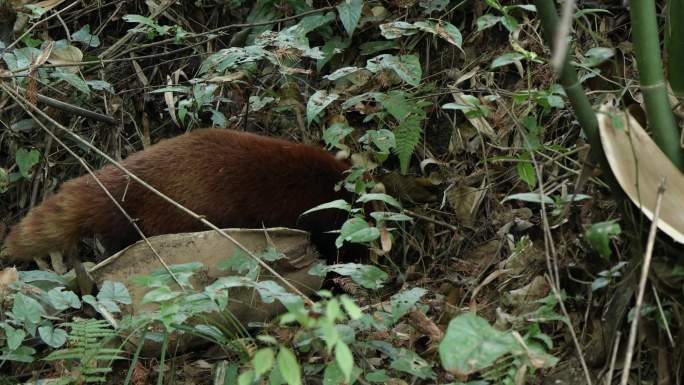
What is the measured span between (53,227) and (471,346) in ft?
6.90

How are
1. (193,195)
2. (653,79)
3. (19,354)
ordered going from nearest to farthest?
(653,79) → (19,354) → (193,195)

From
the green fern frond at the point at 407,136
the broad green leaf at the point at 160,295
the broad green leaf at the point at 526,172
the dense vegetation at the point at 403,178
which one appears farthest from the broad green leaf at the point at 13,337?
the broad green leaf at the point at 526,172

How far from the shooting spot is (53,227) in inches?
135

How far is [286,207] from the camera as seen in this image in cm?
350

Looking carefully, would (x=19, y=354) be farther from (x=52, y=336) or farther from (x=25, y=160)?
(x=25, y=160)

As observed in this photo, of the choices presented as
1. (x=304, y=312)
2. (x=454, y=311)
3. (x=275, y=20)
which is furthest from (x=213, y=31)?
(x=304, y=312)

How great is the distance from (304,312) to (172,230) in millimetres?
1799

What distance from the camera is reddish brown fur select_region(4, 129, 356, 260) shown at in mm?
3389

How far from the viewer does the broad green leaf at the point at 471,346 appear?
1868 millimetres

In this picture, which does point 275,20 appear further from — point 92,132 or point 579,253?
point 579,253

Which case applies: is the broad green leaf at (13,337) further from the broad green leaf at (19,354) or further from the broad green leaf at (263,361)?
the broad green leaf at (263,361)

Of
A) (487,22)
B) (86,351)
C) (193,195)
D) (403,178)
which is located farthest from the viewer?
(403,178)

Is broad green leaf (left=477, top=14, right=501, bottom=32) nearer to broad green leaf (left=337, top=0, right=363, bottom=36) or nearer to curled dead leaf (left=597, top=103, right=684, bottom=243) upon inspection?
broad green leaf (left=337, top=0, right=363, bottom=36)

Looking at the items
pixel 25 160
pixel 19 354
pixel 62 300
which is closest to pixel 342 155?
pixel 62 300
